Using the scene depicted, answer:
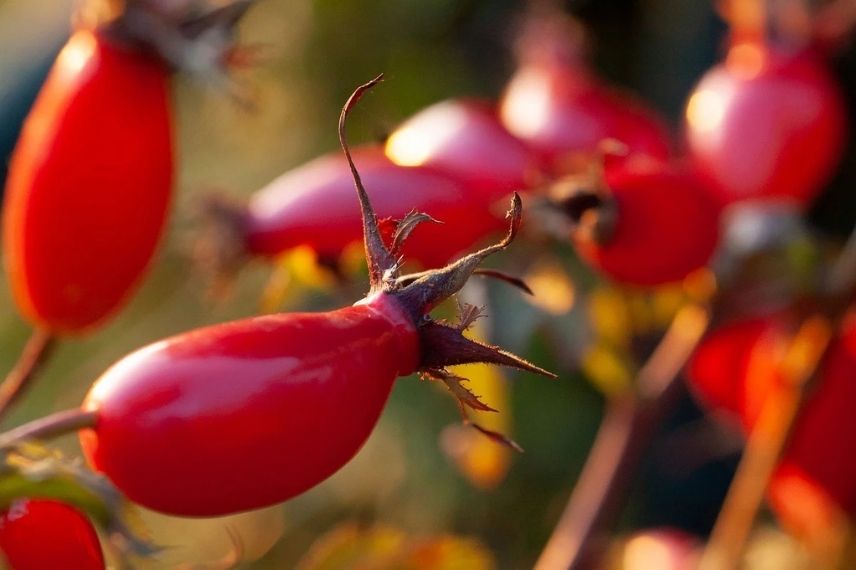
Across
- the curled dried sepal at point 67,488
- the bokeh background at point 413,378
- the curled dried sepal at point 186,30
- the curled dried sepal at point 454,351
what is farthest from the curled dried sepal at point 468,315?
the bokeh background at point 413,378

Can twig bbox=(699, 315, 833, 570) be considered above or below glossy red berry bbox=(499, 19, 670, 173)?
below

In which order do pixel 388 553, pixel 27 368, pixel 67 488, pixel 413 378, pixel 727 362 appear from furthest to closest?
1. pixel 413 378
2. pixel 727 362
3. pixel 388 553
4. pixel 27 368
5. pixel 67 488

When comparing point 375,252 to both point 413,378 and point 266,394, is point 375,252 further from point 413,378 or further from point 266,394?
point 413,378

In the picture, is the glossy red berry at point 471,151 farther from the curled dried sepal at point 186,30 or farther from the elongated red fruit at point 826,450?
the elongated red fruit at point 826,450

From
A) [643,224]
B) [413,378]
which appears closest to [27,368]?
[643,224]

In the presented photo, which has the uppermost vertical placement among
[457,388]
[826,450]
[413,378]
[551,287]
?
[457,388]

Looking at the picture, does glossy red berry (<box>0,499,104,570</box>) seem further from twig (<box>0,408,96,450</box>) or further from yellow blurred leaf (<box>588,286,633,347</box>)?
yellow blurred leaf (<box>588,286,633,347</box>)

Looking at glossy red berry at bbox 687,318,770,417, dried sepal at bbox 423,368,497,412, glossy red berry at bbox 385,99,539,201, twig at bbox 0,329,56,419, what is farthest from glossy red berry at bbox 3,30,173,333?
glossy red berry at bbox 687,318,770,417
